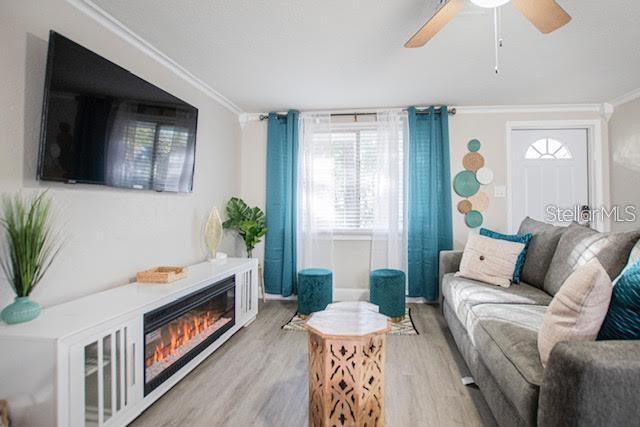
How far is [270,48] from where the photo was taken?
2383 millimetres

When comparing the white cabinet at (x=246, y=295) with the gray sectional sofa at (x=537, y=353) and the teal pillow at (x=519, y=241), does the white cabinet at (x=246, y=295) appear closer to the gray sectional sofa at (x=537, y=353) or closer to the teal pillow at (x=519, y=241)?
the gray sectional sofa at (x=537, y=353)

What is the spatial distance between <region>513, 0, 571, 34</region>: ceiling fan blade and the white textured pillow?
1694 mm

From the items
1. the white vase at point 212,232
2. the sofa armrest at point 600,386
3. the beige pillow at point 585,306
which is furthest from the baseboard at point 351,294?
the sofa armrest at point 600,386

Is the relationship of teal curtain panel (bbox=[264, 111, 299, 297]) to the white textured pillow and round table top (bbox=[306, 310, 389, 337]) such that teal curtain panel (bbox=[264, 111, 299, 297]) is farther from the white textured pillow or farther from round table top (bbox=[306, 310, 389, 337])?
round table top (bbox=[306, 310, 389, 337])

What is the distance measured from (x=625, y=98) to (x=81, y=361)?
5.06m

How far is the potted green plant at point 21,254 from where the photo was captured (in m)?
1.39

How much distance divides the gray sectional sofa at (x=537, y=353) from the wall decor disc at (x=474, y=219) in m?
0.65

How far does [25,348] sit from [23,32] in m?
1.49

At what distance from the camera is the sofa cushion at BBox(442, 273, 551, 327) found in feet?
7.02

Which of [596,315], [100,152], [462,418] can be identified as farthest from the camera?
[100,152]

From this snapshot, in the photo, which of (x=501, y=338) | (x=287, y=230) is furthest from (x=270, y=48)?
(x=501, y=338)

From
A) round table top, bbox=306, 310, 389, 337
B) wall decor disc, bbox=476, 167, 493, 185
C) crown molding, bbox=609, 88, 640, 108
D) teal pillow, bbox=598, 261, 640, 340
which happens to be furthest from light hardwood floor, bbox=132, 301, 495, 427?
crown molding, bbox=609, 88, 640, 108

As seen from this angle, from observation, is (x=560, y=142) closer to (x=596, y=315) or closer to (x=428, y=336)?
(x=428, y=336)

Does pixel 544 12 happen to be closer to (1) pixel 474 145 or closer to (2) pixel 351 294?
(1) pixel 474 145
